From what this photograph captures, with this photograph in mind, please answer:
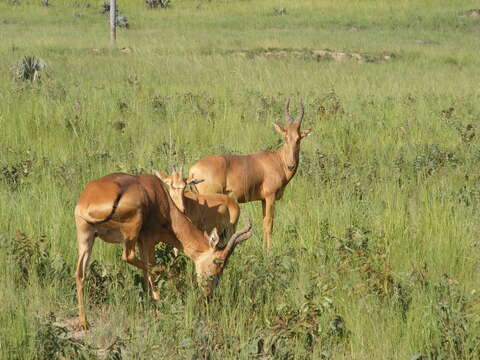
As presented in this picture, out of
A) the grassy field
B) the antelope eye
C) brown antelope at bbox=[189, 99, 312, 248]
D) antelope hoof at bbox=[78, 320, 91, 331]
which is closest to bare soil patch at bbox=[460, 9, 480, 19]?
the grassy field

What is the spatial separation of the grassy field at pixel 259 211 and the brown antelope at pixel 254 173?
0.25 m

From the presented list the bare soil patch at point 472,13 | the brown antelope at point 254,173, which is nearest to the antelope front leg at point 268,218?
the brown antelope at point 254,173

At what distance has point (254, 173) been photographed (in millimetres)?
7121

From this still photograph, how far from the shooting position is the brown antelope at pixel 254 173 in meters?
6.86

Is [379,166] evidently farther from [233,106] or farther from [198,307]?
[198,307]

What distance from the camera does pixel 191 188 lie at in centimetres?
707

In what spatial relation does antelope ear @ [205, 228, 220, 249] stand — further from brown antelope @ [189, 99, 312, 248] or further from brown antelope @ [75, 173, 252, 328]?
brown antelope @ [189, 99, 312, 248]

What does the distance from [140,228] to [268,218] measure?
2.16 m

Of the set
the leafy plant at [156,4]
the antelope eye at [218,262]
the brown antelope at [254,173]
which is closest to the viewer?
the antelope eye at [218,262]

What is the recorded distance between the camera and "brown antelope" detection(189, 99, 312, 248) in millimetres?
6859

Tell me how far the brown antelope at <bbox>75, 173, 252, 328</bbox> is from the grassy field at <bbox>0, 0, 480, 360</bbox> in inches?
8.4

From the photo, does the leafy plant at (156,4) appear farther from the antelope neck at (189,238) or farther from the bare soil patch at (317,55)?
the antelope neck at (189,238)

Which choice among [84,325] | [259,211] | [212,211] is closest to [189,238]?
[84,325]

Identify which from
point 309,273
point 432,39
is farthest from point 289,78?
point 432,39
